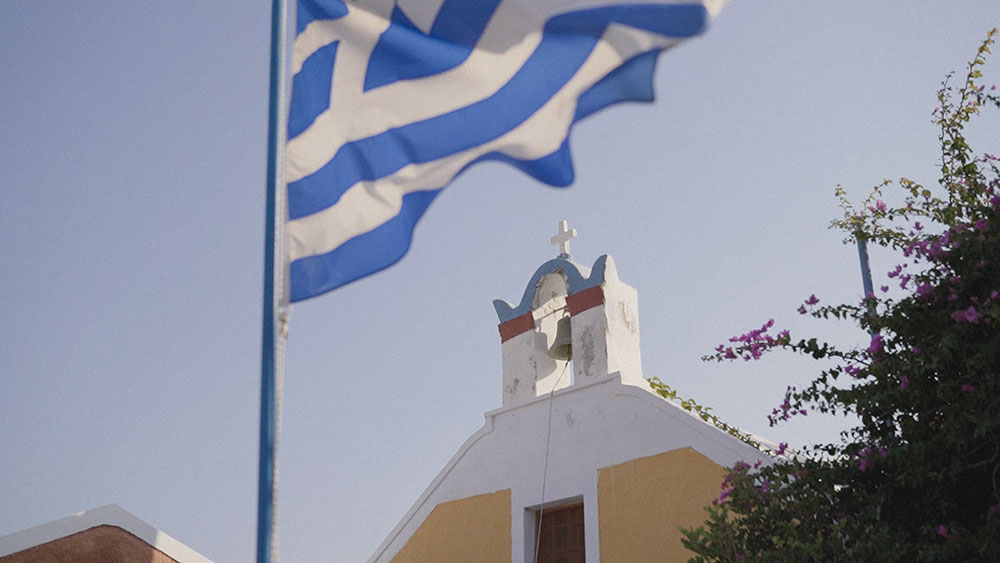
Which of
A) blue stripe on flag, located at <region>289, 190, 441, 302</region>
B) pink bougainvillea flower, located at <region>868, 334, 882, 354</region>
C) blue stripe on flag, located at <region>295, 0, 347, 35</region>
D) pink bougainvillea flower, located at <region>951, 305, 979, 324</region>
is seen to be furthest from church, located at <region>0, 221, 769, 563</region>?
blue stripe on flag, located at <region>295, 0, 347, 35</region>

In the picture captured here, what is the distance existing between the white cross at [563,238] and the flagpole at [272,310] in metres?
5.38

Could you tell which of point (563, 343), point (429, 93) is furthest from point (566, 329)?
point (429, 93)

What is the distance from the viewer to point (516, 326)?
927 centimetres

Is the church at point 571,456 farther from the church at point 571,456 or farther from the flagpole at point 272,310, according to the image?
the flagpole at point 272,310

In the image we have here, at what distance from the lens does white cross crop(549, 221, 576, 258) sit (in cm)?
939

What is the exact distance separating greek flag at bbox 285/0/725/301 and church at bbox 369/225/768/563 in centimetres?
357

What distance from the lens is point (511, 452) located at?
8.79m

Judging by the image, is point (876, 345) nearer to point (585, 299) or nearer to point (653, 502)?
point (653, 502)

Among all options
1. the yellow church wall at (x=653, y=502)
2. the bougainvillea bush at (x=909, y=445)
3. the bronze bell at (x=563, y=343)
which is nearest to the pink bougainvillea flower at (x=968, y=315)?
the bougainvillea bush at (x=909, y=445)

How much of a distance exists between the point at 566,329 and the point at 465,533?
6.10 ft

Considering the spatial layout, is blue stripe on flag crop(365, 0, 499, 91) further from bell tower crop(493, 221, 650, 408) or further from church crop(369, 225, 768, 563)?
bell tower crop(493, 221, 650, 408)

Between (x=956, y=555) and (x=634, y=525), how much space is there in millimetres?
3084

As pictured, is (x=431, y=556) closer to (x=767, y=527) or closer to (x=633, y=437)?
(x=633, y=437)

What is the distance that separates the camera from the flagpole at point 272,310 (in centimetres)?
357
